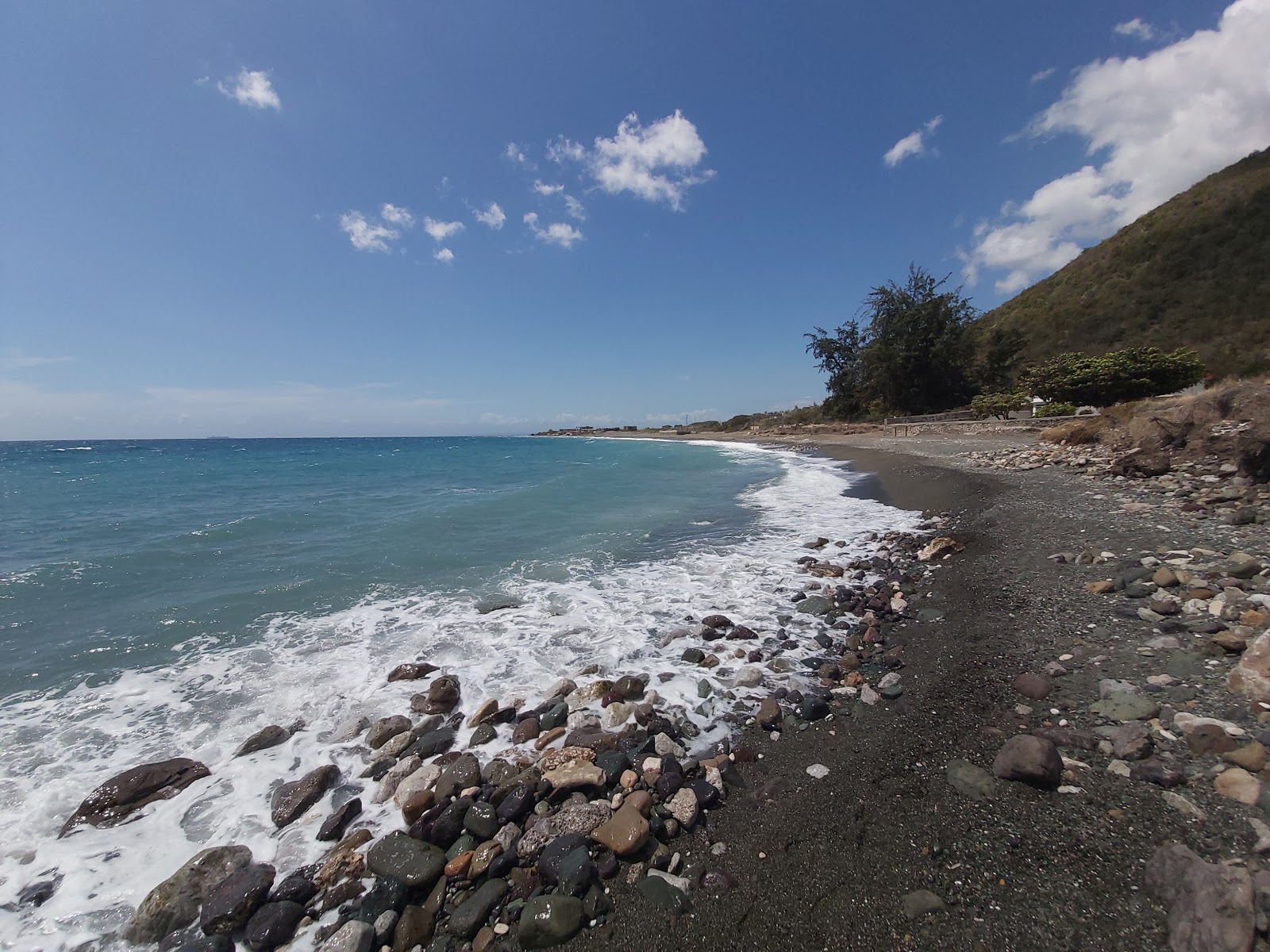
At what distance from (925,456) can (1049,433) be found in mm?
5006

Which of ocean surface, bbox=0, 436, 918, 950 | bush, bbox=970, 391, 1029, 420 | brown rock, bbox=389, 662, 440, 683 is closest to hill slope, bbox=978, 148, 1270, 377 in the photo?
bush, bbox=970, 391, 1029, 420

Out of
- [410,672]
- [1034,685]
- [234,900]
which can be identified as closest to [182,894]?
[234,900]

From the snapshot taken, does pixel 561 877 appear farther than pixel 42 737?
No

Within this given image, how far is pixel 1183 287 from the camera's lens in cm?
4303

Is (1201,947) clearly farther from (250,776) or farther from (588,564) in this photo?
(588,564)

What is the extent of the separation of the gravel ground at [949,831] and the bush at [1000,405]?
36.2m

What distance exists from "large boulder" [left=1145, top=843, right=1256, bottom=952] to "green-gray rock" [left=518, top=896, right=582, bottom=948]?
8.86ft

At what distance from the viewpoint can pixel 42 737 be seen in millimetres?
4742

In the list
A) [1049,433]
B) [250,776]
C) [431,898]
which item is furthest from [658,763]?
[1049,433]

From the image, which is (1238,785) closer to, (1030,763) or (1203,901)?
(1030,763)

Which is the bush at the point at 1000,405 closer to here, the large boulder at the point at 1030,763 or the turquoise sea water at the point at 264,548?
the turquoise sea water at the point at 264,548

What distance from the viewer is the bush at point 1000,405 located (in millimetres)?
33344

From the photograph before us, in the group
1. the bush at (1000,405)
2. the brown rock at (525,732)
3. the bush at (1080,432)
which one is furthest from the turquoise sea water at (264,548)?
the bush at (1000,405)

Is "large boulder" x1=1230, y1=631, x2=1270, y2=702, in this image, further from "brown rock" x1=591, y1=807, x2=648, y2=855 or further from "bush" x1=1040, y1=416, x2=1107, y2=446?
"bush" x1=1040, y1=416, x2=1107, y2=446
